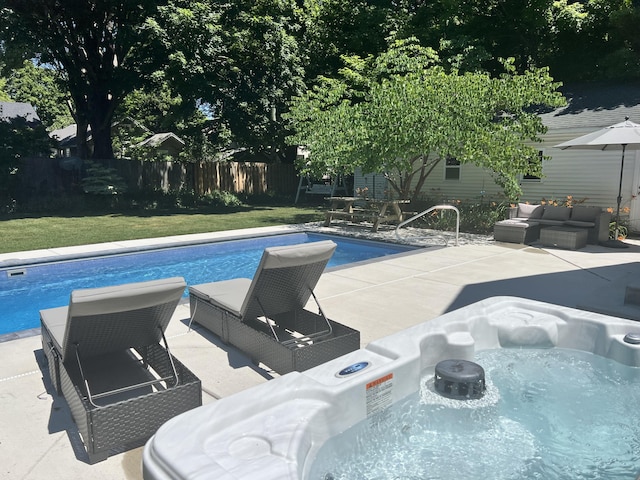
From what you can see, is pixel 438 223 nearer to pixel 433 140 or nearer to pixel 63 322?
pixel 433 140

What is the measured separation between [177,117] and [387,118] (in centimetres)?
1152

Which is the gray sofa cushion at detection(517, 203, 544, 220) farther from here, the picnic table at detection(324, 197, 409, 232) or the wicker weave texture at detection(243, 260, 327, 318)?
the wicker weave texture at detection(243, 260, 327, 318)

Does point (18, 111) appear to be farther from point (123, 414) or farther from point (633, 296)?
point (633, 296)

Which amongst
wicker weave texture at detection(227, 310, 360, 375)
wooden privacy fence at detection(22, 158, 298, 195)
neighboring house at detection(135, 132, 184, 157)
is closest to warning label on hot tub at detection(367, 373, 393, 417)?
wicker weave texture at detection(227, 310, 360, 375)

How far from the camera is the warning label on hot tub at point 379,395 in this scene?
3.39 metres

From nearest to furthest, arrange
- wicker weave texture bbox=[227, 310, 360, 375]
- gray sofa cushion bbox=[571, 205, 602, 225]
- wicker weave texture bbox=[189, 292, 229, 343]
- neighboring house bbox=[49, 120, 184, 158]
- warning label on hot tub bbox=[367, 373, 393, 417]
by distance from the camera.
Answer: warning label on hot tub bbox=[367, 373, 393, 417] → wicker weave texture bbox=[227, 310, 360, 375] → wicker weave texture bbox=[189, 292, 229, 343] → gray sofa cushion bbox=[571, 205, 602, 225] → neighboring house bbox=[49, 120, 184, 158]

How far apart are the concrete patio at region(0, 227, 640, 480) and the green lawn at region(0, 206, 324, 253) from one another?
6.79ft

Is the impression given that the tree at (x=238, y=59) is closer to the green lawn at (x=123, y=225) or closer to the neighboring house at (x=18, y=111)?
the green lawn at (x=123, y=225)

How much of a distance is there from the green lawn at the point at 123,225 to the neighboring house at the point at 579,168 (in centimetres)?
516

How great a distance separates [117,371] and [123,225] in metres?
10.9

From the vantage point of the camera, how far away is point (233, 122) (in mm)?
20656

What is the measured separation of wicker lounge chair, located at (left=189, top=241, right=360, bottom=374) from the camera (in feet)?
13.4

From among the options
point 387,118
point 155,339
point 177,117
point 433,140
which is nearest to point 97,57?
point 177,117

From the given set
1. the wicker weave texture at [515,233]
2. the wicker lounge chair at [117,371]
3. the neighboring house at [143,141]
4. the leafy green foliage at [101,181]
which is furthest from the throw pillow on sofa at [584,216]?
the neighboring house at [143,141]
